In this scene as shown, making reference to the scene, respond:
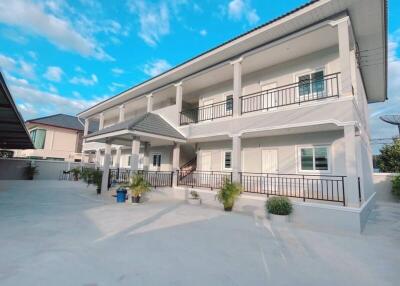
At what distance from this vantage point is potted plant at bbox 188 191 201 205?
10.1m

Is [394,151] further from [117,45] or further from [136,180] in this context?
[117,45]

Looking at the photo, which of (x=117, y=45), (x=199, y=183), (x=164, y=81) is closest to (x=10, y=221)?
(x=199, y=183)

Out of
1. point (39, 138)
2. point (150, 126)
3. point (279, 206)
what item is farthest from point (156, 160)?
point (39, 138)

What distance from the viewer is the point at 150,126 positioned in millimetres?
11258

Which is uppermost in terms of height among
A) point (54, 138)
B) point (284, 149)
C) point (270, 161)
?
point (54, 138)

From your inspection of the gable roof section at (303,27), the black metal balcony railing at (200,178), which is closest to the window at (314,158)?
the black metal balcony railing at (200,178)

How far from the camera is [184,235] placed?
17.5ft

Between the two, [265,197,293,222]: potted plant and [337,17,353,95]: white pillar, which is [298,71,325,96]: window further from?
[265,197,293,222]: potted plant

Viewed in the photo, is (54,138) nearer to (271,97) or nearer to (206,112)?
(206,112)

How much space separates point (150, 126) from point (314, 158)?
792 cm

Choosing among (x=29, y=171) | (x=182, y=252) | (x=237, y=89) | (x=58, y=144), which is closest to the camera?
(x=182, y=252)

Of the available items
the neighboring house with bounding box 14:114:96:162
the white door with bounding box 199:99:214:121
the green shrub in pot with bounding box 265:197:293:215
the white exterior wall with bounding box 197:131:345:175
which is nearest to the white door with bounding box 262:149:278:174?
the white exterior wall with bounding box 197:131:345:175

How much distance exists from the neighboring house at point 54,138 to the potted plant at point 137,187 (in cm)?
2068

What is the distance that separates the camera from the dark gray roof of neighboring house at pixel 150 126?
1047cm
